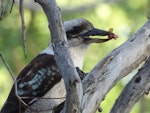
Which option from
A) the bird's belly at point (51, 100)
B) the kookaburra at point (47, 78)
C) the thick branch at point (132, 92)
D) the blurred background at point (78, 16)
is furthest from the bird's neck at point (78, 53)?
the blurred background at point (78, 16)

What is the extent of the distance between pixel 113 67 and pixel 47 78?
81 centimetres

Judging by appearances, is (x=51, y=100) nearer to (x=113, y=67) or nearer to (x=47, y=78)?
(x=47, y=78)

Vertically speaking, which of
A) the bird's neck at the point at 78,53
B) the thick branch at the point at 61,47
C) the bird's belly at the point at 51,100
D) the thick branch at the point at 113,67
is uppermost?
the thick branch at the point at 61,47

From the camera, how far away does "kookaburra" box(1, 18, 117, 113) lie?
370 centimetres

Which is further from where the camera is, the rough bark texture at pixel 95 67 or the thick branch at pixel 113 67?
the thick branch at pixel 113 67

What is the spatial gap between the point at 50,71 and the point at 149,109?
8.59 feet

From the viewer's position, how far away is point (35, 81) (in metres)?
3.82

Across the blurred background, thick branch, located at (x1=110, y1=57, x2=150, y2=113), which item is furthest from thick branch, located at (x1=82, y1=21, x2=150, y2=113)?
the blurred background

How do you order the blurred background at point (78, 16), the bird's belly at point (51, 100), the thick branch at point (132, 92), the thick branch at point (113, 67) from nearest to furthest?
the thick branch at point (113, 67), the thick branch at point (132, 92), the bird's belly at point (51, 100), the blurred background at point (78, 16)

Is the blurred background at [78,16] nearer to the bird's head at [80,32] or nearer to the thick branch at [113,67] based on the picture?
the bird's head at [80,32]

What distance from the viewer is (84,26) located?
3865 millimetres

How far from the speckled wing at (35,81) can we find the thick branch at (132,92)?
0.58 m

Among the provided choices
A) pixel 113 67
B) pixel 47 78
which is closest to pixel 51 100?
pixel 47 78

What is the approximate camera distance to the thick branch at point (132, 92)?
319cm
